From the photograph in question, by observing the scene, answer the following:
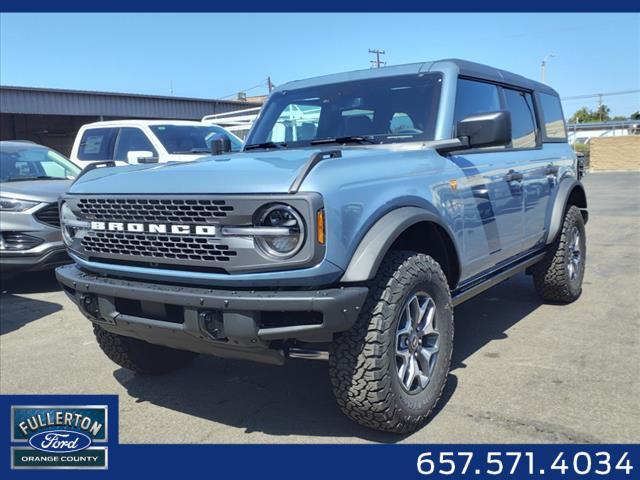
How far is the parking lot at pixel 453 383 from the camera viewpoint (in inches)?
124

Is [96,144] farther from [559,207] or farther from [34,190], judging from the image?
[559,207]

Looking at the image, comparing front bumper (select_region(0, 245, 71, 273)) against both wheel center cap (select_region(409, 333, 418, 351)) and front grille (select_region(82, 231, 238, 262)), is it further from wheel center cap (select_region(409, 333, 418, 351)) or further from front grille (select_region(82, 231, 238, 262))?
wheel center cap (select_region(409, 333, 418, 351))

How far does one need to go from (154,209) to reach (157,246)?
7.3 inches

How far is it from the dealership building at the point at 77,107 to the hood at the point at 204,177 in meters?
21.1

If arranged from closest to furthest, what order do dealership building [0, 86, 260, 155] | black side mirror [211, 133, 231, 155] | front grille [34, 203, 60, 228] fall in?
1. black side mirror [211, 133, 231, 155]
2. front grille [34, 203, 60, 228]
3. dealership building [0, 86, 260, 155]

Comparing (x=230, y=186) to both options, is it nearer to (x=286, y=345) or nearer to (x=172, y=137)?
(x=286, y=345)

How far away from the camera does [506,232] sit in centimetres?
421

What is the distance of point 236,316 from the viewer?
102 inches

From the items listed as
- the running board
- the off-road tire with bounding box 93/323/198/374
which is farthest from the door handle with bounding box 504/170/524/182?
the off-road tire with bounding box 93/323/198/374

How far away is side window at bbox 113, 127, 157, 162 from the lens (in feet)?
28.3

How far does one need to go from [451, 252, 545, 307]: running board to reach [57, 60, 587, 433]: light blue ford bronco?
2 centimetres

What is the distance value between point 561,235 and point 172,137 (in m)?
5.71

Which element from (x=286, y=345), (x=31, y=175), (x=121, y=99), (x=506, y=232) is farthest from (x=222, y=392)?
(x=121, y=99)

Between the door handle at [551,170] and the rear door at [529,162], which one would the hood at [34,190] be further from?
the door handle at [551,170]
